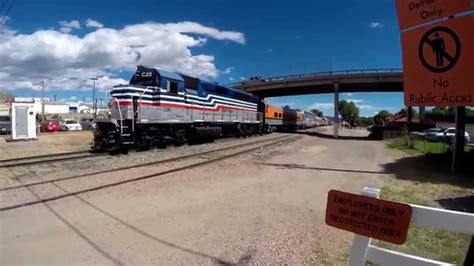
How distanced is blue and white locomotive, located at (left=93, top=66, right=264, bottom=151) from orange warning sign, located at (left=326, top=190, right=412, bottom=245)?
53.1 ft

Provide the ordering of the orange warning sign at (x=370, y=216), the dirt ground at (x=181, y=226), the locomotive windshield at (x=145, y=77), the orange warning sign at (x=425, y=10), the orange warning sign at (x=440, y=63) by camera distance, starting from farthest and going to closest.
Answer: the locomotive windshield at (x=145, y=77), the dirt ground at (x=181, y=226), the orange warning sign at (x=425, y=10), the orange warning sign at (x=440, y=63), the orange warning sign at (x=370, y=216)

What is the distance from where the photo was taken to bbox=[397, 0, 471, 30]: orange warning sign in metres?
4.22

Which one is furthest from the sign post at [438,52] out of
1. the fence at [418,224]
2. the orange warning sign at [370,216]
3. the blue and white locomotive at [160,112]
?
the blue and white locomotive at [160,112]

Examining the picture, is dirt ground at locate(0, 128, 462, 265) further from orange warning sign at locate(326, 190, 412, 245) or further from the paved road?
orange warning sign at locate(326, 190, 412, 245)

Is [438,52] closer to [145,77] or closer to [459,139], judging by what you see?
[459,139]

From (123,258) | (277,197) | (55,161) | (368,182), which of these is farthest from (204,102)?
(123,258)

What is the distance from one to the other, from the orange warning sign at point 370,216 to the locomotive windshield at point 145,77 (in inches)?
722

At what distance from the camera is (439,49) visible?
4.24 metres

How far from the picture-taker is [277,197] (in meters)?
10.5

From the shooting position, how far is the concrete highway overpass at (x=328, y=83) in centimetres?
5431

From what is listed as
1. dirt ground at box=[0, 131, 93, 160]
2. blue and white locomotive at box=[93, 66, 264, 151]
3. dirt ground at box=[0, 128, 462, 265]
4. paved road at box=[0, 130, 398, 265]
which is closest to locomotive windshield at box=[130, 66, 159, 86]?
blue and white locomotive at box=[93, 66, 264, 151]

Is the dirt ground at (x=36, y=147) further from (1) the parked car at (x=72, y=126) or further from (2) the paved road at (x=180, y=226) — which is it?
(1) the parked car at (x=72, y=126)

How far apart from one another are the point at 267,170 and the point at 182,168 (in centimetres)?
319

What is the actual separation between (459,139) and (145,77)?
14.8 metres
